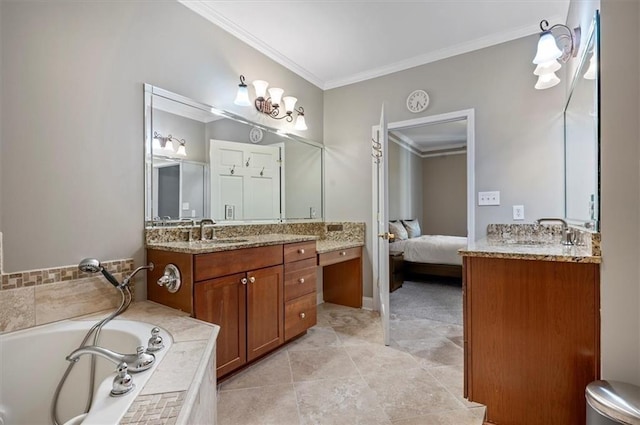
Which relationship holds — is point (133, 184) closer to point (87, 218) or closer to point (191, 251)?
point (87, 218)

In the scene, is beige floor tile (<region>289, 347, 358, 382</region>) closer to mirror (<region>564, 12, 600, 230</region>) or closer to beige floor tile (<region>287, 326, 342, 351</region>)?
beige floor tile (<region>287, 326, 342, 351</region>)

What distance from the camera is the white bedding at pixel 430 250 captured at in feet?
14.0

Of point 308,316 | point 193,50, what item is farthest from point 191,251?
point 193,50

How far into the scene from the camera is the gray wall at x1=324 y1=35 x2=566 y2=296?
242 centimetres

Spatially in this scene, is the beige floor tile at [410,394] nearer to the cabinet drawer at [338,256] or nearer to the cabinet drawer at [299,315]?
the cabinet drawer at [299,315]

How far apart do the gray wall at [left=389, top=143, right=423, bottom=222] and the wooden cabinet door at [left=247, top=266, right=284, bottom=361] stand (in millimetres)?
3444

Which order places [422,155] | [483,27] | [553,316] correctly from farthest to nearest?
[422,155] < [483,27] < [553,316]

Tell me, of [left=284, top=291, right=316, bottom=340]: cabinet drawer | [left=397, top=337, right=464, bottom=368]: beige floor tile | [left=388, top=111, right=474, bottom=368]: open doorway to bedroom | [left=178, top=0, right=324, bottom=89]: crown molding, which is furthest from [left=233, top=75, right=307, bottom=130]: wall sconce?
[left=397, top=337, right=464, bottom=368]: beige floor tile

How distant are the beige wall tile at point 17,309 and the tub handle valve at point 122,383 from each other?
36.2 inches

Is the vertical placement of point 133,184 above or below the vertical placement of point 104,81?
below

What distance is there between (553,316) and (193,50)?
2706 mm

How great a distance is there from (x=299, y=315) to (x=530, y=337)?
157cm

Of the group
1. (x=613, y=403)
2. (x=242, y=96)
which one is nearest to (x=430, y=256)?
(x=242, y=96)

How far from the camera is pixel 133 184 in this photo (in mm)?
1844
